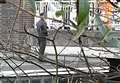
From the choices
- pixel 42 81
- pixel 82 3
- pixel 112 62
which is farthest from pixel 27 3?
pixel 42 81

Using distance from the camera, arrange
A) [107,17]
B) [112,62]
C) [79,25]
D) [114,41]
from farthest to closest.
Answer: [112,62]
[107,17]
[114,41]
[79,25]

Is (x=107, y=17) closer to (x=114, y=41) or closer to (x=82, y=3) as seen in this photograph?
(x=114, y=41)

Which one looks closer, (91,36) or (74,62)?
(91,36)

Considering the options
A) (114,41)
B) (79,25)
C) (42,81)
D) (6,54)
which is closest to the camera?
(79,25)

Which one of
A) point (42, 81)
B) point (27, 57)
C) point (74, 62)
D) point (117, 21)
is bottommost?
point (42, 81)

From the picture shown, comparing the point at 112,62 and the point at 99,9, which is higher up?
the point at 99,9

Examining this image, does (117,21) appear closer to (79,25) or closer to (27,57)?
(27,57)

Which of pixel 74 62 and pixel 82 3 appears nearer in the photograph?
pixel 82 3

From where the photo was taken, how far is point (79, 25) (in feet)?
1.75

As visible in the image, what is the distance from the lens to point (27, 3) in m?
0.76

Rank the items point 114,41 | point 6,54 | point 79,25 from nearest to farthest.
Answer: point 79,25 < point 114,41 < point 6,54

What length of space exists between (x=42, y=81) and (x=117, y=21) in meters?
0.81

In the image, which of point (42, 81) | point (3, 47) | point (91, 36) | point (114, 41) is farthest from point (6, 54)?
point (42, 81)

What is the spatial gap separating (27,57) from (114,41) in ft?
1.17
